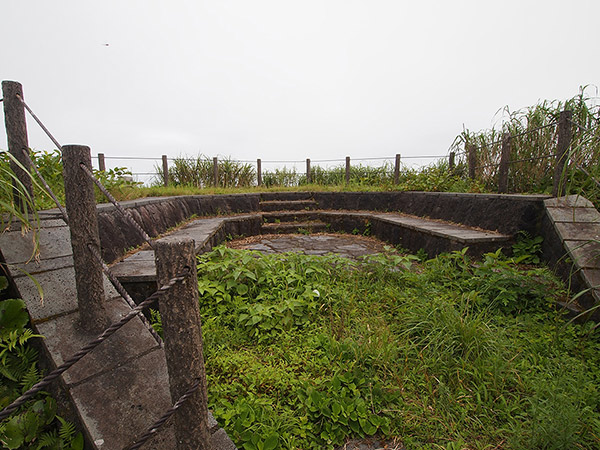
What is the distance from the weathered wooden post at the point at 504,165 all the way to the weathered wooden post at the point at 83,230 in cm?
505

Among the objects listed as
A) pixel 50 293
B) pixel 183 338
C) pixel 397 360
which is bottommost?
pixel 397 360

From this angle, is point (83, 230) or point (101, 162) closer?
point (83, 230)

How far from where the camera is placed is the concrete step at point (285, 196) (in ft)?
25.0

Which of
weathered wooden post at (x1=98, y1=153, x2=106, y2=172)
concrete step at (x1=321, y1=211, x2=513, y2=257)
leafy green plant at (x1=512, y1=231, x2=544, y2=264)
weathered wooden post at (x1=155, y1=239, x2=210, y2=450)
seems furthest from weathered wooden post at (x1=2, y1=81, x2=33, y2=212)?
weathered wooden post at (x1=98, y1=153, x2=106, y2=172)

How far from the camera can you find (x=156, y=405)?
1240 mm

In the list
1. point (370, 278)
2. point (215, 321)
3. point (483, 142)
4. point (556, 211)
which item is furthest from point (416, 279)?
point (483, 142)

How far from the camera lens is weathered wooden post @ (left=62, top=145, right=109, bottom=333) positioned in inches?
53.7

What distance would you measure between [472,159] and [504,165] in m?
1.09

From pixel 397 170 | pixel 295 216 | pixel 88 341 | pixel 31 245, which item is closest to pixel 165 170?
pixel 295 216

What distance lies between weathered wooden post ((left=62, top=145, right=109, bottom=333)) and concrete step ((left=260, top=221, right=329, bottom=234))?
457 centimetres

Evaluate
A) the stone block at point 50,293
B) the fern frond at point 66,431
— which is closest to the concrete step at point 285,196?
the stone block at point 50,293

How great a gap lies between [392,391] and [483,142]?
203 inches

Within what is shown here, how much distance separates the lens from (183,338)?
93 centimetres

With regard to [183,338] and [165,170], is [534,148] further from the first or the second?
[165,170]
